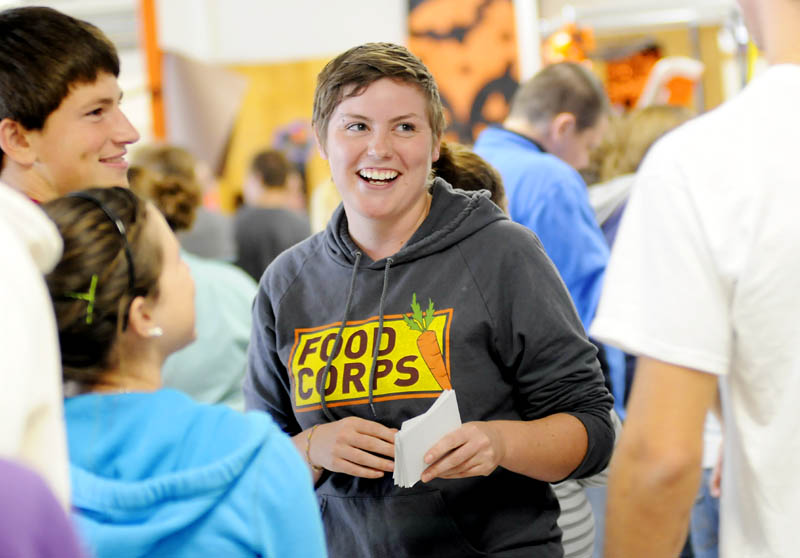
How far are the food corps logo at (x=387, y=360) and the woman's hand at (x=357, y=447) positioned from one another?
84mm

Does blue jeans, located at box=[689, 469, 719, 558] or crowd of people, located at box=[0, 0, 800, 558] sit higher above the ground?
crowd of people, located at box=[0, 0, 800, 558]

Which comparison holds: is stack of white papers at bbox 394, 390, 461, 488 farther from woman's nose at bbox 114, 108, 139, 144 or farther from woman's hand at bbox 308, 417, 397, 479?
woman's nose at bbox 114, 108, 139, 144

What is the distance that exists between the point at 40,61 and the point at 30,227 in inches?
38.1

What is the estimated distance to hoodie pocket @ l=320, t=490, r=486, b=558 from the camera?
1.82m

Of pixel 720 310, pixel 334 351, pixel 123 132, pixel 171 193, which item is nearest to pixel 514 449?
pixel 334 351

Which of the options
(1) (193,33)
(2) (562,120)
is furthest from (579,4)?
(2) (562,120)

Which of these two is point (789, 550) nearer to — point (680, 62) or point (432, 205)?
point (432, 205)

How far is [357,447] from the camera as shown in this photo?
69.7 inches

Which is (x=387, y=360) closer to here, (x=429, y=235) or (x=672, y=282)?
(x=429, y=235)

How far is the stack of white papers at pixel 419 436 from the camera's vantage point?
162cm

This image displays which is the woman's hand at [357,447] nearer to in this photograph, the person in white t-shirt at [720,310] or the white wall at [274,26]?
the person in white t-shirt at [720,310]

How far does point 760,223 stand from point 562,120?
2.55 metres

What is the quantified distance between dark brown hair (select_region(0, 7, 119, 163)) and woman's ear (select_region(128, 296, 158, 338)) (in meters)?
0.55

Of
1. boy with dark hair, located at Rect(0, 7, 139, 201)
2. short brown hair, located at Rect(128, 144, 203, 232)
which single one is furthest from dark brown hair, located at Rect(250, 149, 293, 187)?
boy with dark hair, located at Rect(0, 7, 139, 201)
